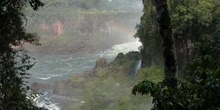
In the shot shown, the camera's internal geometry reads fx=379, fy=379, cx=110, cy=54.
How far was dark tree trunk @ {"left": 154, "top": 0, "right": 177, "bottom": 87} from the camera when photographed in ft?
20.2

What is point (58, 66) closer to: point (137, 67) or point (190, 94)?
point (137, 67)

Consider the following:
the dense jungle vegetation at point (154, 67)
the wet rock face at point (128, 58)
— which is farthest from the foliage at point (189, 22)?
the wet rock face at point (128, 58)

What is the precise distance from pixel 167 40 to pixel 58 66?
107ft

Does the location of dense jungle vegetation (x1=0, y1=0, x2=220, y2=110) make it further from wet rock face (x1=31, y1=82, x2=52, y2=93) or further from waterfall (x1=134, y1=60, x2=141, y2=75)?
wet rock face (x1=31, y1=82, x2=52, y2=93)

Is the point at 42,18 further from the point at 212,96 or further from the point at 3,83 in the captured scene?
the point at 212,96

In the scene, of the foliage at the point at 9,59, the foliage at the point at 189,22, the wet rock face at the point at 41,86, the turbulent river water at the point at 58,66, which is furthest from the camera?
the wet rock face at the point at 41,86

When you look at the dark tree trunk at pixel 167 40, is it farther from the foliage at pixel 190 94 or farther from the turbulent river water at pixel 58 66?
the turbulent river water at pixel 58 66

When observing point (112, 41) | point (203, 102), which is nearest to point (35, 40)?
point (203, 102)

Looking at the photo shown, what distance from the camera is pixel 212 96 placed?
4328 mm

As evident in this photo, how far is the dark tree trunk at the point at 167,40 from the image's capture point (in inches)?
242

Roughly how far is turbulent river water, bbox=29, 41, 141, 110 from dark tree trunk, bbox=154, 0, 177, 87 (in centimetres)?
1785

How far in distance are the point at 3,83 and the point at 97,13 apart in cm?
4810

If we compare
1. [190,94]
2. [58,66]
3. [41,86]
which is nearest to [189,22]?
[41,86]

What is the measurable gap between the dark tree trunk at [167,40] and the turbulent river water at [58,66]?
58.6ft
